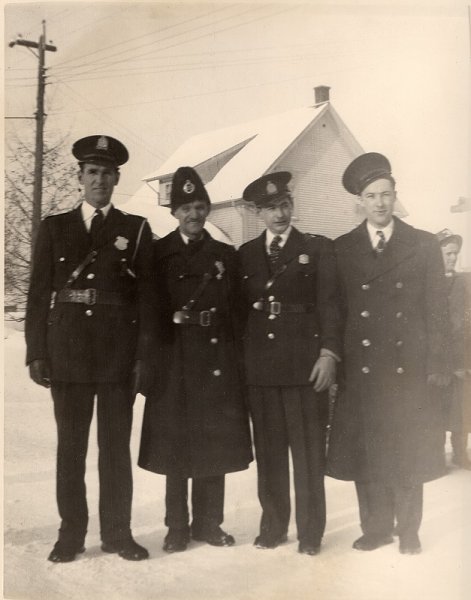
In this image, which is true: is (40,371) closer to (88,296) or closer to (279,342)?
(88,296)

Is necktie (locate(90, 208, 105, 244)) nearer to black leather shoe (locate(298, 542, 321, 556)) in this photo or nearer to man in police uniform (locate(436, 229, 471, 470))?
man in police uniform (locate(436, 229, 471, 470))

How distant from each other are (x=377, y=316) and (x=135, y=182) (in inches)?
49.7

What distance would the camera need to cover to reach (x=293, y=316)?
256 centimetres

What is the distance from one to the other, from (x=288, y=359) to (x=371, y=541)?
83 cm

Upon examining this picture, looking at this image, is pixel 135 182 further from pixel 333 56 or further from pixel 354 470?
pixel 354 470

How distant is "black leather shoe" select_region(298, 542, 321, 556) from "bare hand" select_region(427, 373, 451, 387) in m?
0.83

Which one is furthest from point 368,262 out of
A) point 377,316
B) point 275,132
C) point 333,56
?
point 333,56

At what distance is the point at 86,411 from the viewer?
258cm

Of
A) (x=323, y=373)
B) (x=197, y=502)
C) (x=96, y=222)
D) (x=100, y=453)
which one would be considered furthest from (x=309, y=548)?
(x=96, y=222)

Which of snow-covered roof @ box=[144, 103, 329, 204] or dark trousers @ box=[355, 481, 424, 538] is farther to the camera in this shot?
snow-covered roof @ box=[144, 103, 329, 204]

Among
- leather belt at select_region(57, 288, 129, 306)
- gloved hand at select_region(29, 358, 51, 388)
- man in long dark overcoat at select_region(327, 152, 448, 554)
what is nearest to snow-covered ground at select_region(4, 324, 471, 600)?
man in long dark overcoat at select_region(327, 152, 448, 554)

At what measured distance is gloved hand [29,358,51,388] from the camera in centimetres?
257

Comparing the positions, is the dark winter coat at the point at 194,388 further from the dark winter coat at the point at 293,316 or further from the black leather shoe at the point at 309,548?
the black leather shoe at the point at 309,548

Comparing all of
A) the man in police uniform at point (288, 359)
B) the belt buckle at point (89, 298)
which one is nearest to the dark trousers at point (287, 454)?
the man in police uniform at point (288, 359)
